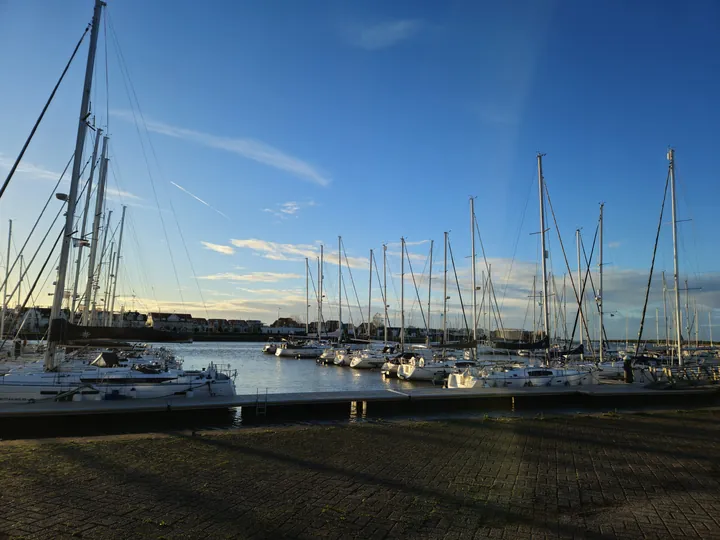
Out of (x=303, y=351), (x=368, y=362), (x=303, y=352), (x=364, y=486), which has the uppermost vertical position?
(x=364, y=486)

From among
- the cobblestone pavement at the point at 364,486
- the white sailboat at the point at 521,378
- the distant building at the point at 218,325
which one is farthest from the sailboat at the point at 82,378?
the distant building at the point at 218,325

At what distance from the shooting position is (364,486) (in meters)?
9.02

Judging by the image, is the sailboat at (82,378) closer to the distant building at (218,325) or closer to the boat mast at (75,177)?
the boat mast at (75,177)

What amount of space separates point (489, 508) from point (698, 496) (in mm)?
3826

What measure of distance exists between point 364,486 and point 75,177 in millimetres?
17058

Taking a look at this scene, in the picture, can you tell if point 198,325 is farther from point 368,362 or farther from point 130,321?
point 368,362

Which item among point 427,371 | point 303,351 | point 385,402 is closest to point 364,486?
point 385,402

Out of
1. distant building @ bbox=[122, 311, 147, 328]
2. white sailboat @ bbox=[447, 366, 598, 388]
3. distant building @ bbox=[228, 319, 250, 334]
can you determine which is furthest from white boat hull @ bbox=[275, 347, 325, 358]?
distant building @ bbox=[228, 319, 250, 334]

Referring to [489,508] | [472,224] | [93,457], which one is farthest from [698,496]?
[472,224]

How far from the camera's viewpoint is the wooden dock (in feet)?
60.3

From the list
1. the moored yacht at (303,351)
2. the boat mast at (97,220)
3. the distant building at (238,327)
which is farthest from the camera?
the distant building at (238,327)

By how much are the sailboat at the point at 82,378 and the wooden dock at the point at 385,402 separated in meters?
0.92

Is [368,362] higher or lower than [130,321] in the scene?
lower

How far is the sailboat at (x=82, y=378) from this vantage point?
19344 mm
